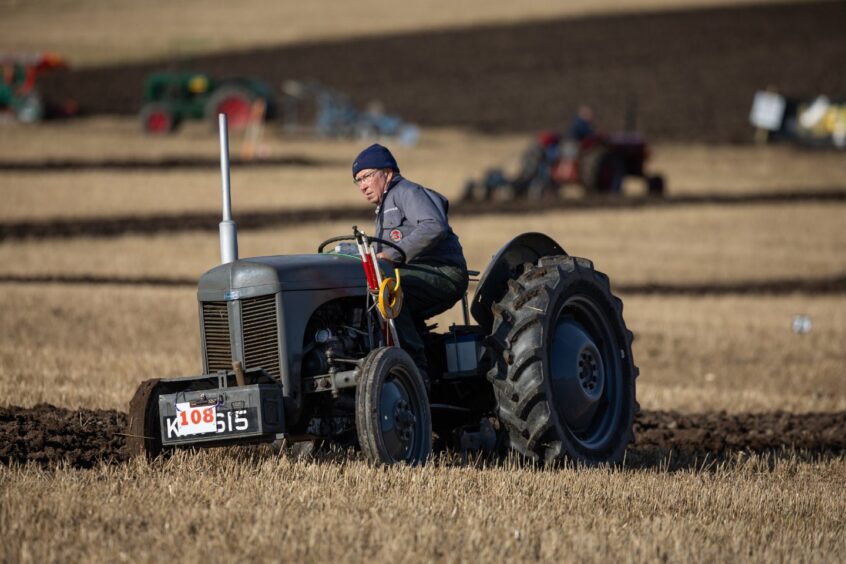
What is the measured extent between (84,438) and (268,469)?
1.66m

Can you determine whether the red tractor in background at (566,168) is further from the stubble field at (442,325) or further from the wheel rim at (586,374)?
the wheel rim at (586,374)

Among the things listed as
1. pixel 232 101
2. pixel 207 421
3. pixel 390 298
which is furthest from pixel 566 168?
pixel 207 421

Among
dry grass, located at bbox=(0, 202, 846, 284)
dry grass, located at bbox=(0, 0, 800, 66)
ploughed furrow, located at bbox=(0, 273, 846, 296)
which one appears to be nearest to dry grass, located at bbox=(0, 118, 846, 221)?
dry grass, located at bbox=(0, 202, 846, 284)

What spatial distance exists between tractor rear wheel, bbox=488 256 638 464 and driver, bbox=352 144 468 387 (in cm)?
36

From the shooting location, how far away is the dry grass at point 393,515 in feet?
18.4

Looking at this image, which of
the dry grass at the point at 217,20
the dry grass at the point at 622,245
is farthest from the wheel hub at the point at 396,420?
the dry grass at the point at 217,20

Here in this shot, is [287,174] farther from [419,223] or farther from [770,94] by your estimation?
[419,223]

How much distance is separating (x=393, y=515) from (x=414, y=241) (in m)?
2.11

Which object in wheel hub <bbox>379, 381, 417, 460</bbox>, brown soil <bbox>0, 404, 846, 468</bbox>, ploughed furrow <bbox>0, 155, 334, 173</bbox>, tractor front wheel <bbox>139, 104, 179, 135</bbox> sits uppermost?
tractor front wheel <bbox>139, 104, 179, 135</bbox>

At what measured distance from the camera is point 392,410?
7.32m

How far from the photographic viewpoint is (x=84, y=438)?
8359 millimetres

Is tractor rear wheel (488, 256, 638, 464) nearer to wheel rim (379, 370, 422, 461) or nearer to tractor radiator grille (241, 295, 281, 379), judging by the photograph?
wheel rim (379, 370, 422, 461)

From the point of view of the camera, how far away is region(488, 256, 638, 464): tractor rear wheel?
7.88 m

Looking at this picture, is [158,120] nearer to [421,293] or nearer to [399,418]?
[421,293]
